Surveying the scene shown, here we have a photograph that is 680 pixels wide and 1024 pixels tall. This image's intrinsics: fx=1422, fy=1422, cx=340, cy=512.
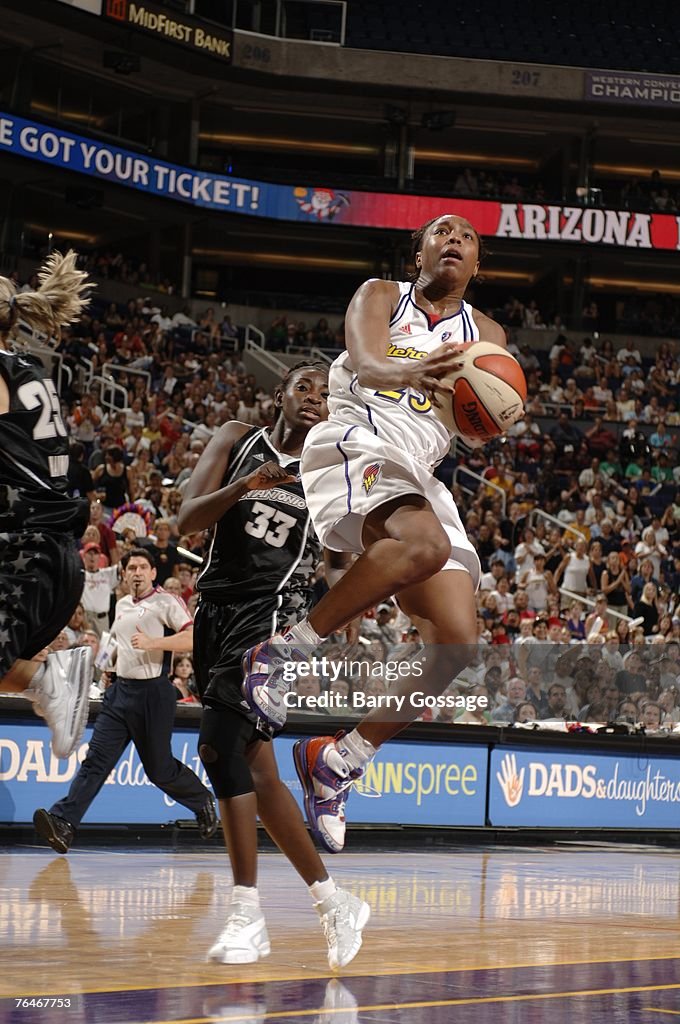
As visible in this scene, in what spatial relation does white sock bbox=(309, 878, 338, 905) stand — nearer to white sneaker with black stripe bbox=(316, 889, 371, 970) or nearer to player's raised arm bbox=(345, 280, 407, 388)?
white sneaker with black stripe bbox=(316, 889, 371, 970)

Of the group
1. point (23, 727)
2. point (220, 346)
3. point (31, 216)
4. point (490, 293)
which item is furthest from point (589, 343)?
point (23, 727)

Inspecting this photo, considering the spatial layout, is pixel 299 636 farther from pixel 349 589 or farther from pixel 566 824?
pixel 566 824

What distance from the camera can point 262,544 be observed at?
5.78 meters

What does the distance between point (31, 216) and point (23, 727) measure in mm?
23354

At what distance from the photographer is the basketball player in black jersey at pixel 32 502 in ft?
16.6

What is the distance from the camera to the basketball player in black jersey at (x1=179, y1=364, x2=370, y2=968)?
5.36 meters

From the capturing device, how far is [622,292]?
118ft

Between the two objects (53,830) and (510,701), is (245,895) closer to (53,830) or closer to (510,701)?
(53,830)

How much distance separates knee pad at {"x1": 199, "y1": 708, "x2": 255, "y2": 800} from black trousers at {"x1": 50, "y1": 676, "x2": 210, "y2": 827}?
4.16m

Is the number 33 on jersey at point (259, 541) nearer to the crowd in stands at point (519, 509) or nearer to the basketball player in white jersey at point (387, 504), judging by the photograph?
the basketball player in white jersey at point (387, 504)

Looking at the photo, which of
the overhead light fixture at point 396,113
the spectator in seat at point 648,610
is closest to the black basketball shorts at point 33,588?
the spectator in seat at point 648,610

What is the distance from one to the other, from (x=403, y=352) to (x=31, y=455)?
1.41 metres

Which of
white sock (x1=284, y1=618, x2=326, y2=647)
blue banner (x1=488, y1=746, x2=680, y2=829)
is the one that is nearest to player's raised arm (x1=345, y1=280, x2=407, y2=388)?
white sock (x1=284, y1=618, x2=326, y2=647)

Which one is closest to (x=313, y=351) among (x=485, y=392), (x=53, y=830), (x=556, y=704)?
(x=556, y=704)
